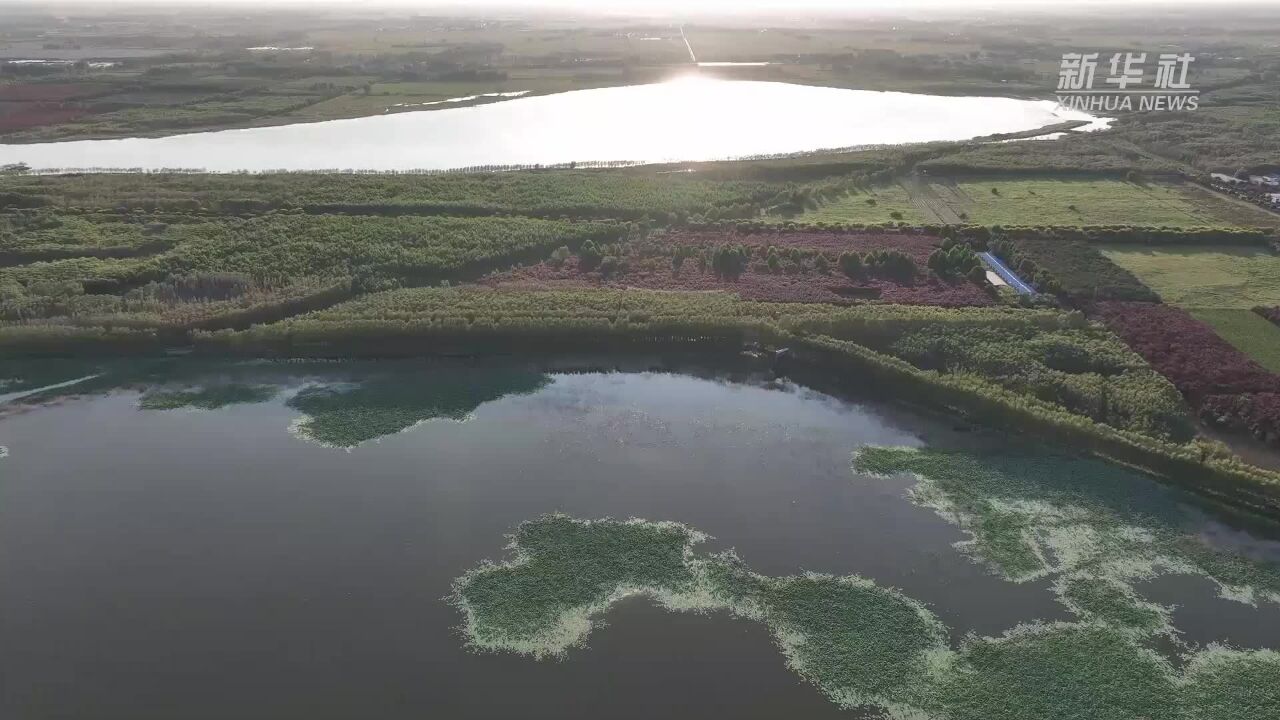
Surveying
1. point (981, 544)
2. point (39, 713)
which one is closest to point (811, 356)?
point (981, 544)

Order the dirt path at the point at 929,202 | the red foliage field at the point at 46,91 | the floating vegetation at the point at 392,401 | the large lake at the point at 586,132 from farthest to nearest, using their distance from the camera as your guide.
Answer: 1. the red foliage field at the point at 46,91
2. the large lake at the point at 586,132
3. the dirt path at the point at 929,202
4. the floating vegetation at the point at 392,401

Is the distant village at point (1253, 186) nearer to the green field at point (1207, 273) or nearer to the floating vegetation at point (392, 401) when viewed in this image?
the green field at point (1207, 273)

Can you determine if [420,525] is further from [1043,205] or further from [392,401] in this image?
[1043,205]

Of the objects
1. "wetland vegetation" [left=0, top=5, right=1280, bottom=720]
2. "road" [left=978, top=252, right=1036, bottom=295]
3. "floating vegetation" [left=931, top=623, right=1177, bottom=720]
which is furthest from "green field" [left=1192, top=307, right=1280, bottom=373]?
"floating vegetation" [left=931, top=623, right=1177, bottom=720]

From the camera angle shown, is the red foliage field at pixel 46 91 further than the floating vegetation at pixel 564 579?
Yes

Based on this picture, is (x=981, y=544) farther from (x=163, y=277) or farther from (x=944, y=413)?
(x=163, y=277)
